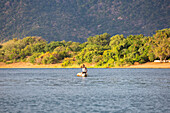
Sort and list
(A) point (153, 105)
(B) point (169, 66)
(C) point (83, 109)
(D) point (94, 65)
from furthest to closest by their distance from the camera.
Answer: (D) point (94, 65) → (B) point (169, 66) → (A) point (153, 105) → (C) point (83, 109)

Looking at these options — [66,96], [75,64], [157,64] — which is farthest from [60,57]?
[66,96]

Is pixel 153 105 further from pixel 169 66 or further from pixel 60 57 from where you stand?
pixel 60 57

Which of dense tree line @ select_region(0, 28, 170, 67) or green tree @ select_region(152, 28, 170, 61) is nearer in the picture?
green tree @ select_region(152, 28, 170, 61)

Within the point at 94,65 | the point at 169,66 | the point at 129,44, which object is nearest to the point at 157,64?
the point at 169,66

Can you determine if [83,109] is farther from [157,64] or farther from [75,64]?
[75,64]

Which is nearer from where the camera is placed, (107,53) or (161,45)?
(161,45)

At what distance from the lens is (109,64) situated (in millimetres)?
149375

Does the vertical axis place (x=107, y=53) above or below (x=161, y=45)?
below

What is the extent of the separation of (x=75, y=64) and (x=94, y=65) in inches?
423

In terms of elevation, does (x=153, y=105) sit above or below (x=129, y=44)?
below

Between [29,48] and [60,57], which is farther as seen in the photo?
[29,48]

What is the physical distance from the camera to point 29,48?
633 feet

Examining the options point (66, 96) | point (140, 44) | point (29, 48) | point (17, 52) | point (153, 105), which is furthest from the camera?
point (29, 48)

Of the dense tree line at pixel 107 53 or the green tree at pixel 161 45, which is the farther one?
the dense tree line at pixel 107 53
